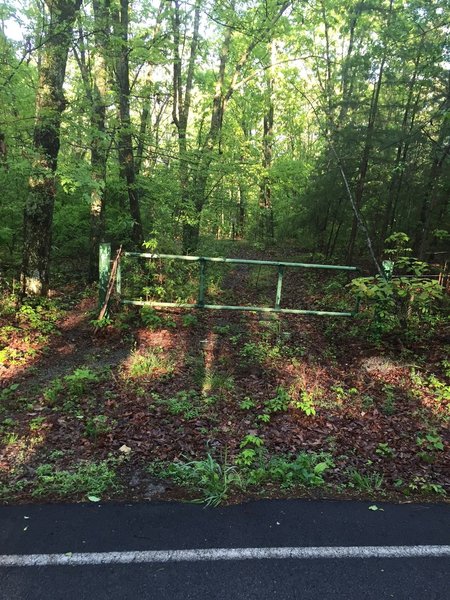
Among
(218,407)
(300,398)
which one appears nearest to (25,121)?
(218,407)

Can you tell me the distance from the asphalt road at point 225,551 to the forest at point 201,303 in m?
0.33

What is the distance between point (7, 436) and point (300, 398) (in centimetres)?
368

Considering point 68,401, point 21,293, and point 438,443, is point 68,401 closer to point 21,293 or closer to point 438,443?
point 21,293

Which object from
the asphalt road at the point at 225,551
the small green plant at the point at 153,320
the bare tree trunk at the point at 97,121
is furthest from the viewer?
the small green plant at the point at 153,320

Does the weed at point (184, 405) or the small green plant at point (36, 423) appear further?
the weed at point (184, 405)

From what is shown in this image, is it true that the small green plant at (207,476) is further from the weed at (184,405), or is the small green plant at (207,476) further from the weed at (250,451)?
the weed at (184,405)

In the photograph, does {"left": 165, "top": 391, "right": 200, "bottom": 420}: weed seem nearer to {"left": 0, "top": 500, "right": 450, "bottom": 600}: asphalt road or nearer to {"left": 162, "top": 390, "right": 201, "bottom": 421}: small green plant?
{"left": 162, "top": 390, "right": 201, "bottom": 421}: small green plant

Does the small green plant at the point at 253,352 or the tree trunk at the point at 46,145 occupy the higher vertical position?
the tree trunk at the point at 46,145

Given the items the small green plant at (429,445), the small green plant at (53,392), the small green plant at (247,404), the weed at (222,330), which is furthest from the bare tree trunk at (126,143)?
the small green plant at (429,445)

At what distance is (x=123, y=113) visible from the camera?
9.12 meters

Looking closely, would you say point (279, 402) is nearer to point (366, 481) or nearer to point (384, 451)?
point (384, 451)

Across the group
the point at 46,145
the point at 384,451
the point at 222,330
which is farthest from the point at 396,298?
the point at 46,145

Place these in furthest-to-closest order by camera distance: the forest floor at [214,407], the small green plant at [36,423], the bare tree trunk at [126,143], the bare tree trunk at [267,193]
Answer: the bare tree trunk at [267,193] < the bare tree trunk at [126,143] < the small green plant at [36,423] < the forest floor at [214,407]

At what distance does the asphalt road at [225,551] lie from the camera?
2566 mm
